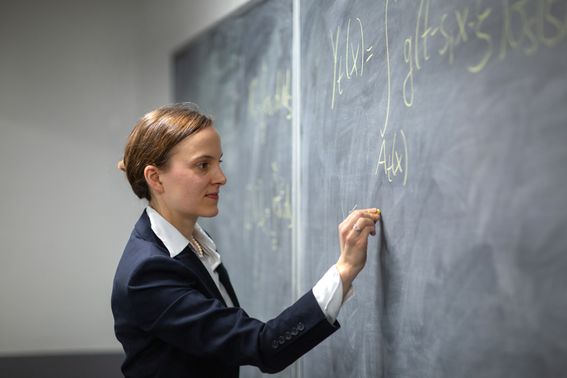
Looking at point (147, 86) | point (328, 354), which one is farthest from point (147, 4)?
point (328, 354)

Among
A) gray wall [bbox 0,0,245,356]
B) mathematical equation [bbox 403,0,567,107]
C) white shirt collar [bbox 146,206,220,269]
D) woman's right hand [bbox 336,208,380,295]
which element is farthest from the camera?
gray wall [bbox 0,0,245,356]

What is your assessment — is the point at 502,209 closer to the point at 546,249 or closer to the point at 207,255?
the point at 546,249

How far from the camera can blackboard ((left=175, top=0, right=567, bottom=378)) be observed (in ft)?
3.90

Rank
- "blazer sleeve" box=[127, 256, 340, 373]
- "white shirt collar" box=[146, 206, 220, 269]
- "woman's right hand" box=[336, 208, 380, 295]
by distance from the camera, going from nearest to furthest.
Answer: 1. "blazer sleeve" box=[127, 256, 340, 373]
2. "woman's right hand" box=[336, 208, 380, 295]
3. "white shirt collar" box=[146, 206, 220, 269]

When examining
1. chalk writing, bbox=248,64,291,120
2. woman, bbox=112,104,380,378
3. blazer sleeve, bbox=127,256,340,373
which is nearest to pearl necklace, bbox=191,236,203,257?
woman, bbox=112,104,380,378

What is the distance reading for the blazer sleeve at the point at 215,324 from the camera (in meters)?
1.50

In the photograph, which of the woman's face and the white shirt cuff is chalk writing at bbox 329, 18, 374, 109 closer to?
the woman's face

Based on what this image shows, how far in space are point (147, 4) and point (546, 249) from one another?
127 inches

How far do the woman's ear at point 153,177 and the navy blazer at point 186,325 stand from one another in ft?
0.36

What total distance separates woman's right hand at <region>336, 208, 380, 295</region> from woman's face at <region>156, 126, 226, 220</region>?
1.09 feet

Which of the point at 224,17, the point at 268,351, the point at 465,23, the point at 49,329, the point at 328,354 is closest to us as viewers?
the point at 465,23

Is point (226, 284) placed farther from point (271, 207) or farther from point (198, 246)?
point (271, 207)

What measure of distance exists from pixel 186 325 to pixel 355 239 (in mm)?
423

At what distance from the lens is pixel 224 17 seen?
9.36 ft
